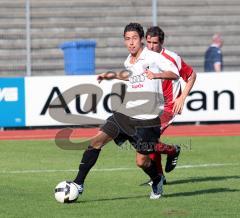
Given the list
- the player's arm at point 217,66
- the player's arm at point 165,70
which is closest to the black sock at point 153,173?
the player's arm at point 165,70

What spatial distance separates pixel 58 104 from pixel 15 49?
12.8 feet

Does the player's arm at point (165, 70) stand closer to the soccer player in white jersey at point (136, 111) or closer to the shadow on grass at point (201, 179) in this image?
the soccer player in white jersey at point (136, 111)

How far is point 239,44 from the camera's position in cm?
2558

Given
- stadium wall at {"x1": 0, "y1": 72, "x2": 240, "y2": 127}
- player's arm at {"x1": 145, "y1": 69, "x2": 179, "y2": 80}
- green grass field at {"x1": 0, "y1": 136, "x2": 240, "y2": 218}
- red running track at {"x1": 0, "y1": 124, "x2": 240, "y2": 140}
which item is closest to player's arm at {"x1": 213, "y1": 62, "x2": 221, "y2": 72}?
red running track at {"x1": 0, "y1": 124, "x2": 240, "y2": 140}

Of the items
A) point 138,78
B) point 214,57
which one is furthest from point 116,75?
point 214,57

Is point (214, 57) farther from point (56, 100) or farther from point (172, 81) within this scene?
point (172, 81)

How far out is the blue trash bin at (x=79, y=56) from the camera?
2247 cm

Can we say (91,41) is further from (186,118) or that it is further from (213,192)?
(213,192)

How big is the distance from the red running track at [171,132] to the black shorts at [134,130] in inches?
340

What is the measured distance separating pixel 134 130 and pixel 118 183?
1.91 meters

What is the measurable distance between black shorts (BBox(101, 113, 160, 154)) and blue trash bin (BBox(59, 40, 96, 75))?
1218 cm

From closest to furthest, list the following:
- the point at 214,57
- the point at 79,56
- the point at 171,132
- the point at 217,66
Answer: the point at 171,132
the point at 79,56
the point at 217,66
the point at 214,57

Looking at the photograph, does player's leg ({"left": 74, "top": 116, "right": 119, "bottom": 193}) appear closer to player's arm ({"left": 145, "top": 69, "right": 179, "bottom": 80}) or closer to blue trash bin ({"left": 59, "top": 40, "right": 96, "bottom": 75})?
player's arm ({"left": 145, "top": 69, "right": 179, "bottom": 80})

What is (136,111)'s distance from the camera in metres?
10.1
